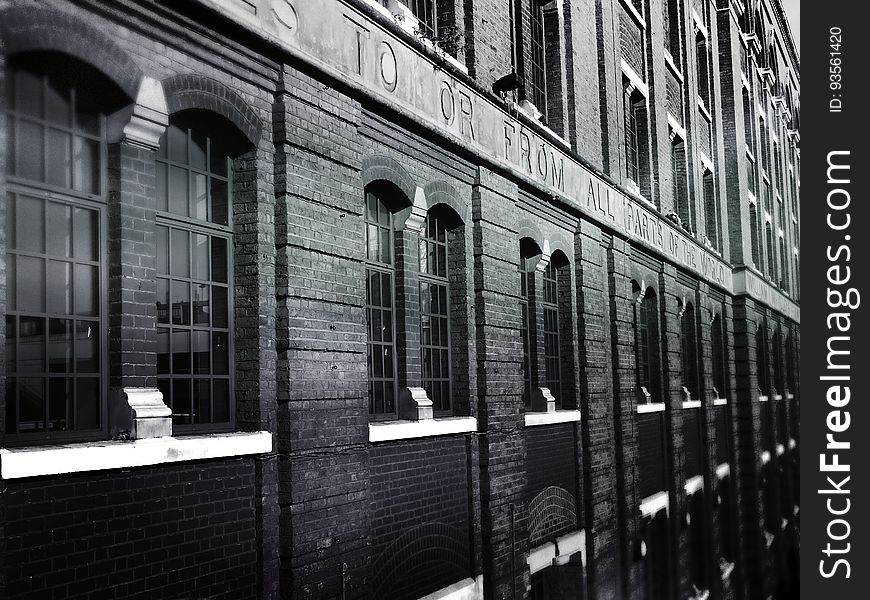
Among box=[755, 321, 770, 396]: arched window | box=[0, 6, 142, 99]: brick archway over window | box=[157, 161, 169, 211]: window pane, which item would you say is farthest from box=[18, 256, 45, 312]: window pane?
box=[755, 321, 770, 396]: arched window

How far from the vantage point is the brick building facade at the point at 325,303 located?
517cm

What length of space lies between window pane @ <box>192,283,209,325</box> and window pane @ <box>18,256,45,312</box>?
1289 millimetres

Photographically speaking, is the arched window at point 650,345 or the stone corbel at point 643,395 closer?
the stone corbel at point 643,395

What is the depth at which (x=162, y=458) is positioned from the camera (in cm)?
548

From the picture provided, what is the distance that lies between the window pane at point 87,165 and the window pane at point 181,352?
3.87 ft

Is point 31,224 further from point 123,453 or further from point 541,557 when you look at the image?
point 541,557

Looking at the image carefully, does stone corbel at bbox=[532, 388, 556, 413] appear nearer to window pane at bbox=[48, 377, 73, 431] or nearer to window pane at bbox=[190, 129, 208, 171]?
window pane at bbox=[190, 129, 208, 171]

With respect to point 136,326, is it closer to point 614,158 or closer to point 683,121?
point 614,158

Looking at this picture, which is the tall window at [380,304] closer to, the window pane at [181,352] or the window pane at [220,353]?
the window pane at [220,353]

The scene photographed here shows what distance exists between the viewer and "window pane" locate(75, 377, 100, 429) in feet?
17.6

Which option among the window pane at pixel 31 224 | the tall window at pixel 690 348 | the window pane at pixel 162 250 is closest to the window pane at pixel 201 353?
the window pane at pixel 162 250

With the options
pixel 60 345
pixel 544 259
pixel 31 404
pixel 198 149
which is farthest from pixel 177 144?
pixel 544 259

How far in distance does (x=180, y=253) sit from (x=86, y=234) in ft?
2.75

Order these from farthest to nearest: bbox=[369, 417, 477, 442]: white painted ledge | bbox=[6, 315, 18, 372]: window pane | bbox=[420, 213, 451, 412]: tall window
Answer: bbox=[420, 213, 451, 412]: tall window < bbox=[369, 417, 477, 442]: white painted ledge < bbox=[6, 315, 18, 372]: window pane
